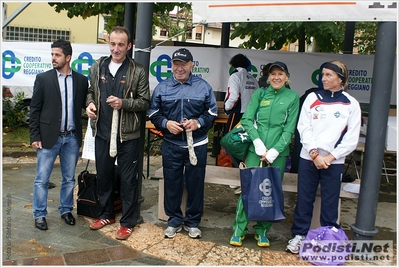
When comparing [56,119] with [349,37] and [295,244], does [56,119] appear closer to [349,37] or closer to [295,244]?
[295,244]

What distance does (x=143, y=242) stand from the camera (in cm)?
423

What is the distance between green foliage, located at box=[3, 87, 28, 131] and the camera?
1016 cm

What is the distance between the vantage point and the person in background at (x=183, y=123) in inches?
162

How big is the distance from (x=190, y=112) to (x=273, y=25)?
13.9ft

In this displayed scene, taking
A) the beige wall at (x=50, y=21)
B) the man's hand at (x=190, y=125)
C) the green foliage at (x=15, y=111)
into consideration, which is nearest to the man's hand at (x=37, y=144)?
the man's hand at (x=190, y=125)

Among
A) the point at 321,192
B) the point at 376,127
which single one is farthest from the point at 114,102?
the point at 376,127

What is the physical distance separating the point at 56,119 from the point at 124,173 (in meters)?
0.89

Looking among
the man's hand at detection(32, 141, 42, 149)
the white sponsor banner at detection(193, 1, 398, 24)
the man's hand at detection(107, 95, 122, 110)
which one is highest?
the white sponsor banner at detection(193, 1, 398, 24)

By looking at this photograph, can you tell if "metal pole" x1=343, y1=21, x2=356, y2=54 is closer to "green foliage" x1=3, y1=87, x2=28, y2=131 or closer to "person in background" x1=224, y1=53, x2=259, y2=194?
"person in background" x1=224, y1=53, x2=259, y2=194

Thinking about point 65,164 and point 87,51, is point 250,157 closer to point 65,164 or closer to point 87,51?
point 65,164

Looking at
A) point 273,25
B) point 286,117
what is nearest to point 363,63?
point 273,25

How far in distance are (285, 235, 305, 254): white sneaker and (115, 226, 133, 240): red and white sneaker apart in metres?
1.62

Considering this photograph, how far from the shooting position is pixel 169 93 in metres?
4.17

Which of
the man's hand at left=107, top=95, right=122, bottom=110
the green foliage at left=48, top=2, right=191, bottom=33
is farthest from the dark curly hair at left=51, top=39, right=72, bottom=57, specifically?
the green foliage at left=48, top=2, right=191, bottom=33
